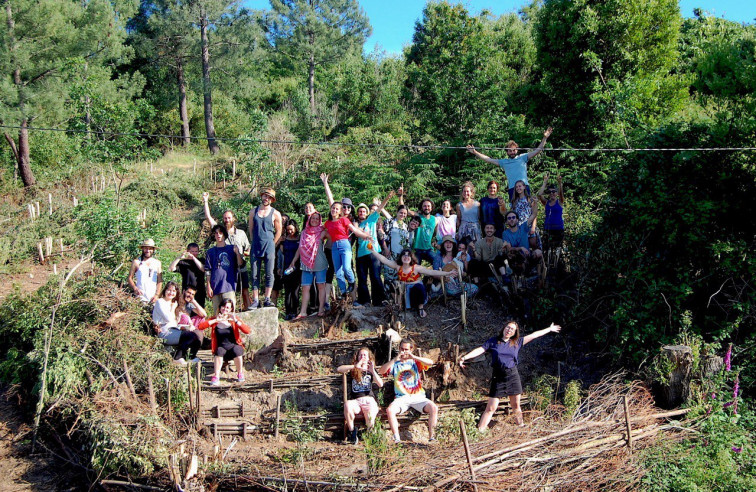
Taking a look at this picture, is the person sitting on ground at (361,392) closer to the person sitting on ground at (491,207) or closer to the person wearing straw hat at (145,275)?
the person sitting on ground at (491,207)

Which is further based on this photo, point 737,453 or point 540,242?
point 540,242

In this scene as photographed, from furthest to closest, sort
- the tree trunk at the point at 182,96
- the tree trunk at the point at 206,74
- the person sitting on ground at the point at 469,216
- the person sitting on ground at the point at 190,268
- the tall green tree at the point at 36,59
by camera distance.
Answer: the tree trunk at the point at 182,96
the tree trunk at the point at 206,74
the tall green tree at the point at 36,59
the person sitting on ground at the point at 469,216
the person sitting on ground at the point at 190,268

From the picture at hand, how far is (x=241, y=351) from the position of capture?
8.95 meters

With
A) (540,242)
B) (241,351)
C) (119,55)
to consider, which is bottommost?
(241,351)

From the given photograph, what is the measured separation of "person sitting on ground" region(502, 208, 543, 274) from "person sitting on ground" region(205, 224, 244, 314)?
159 inches

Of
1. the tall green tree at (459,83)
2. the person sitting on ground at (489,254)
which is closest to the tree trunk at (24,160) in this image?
the tall green tree at (459,83)

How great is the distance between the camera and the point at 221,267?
31.6 feet

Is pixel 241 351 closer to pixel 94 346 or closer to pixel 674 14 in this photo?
pixel 94 346

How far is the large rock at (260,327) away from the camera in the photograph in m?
9.51

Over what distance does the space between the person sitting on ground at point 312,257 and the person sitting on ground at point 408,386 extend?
6.74 feet

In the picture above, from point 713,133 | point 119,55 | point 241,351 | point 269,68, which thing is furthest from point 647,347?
point 269,68

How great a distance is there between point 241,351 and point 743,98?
25.6 ft

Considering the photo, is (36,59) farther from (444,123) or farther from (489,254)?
(489,254)

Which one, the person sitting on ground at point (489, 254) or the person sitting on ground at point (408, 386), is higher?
the person sitting on ground at point (489, 254)
